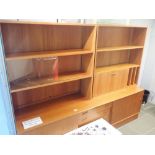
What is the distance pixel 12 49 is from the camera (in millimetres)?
1533

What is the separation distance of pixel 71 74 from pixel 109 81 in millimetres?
662

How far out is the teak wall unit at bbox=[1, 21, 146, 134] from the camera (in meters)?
1.57

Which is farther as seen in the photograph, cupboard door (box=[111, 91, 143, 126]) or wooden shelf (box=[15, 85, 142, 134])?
cupboard door (box=[111, 91, 143, 126])

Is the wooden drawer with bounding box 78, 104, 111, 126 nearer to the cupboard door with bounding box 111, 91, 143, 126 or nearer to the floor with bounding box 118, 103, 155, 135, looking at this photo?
the cupboard door with bounding box 111, 91, 143, 126

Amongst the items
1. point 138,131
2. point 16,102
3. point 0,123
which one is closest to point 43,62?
point 16,102

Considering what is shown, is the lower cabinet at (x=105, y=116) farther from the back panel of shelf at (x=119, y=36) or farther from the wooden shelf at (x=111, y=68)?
the back panel of shelf at (x=119, y=36)

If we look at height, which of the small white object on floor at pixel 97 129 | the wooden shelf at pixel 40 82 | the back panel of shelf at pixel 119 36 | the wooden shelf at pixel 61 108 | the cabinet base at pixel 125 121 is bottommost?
the cabinet base at pixel 125 121

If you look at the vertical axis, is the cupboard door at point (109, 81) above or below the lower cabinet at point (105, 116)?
above

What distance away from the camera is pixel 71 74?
193 cm

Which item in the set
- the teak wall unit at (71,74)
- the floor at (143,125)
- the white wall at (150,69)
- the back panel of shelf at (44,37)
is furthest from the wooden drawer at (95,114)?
the white wall at (150,69)

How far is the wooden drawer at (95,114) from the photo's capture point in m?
1.88

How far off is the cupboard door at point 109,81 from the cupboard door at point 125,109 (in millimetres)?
250

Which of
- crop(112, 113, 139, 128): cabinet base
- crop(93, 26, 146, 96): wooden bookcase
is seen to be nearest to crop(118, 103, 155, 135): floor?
crop(112, 113, 139, 128): cabinet base

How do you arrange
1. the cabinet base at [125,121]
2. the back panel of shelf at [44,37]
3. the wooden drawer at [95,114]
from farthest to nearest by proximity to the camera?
the cabinet base at [125,121] → the wooden drawer at [95,114] → the back panel of shelf at [44,37]
